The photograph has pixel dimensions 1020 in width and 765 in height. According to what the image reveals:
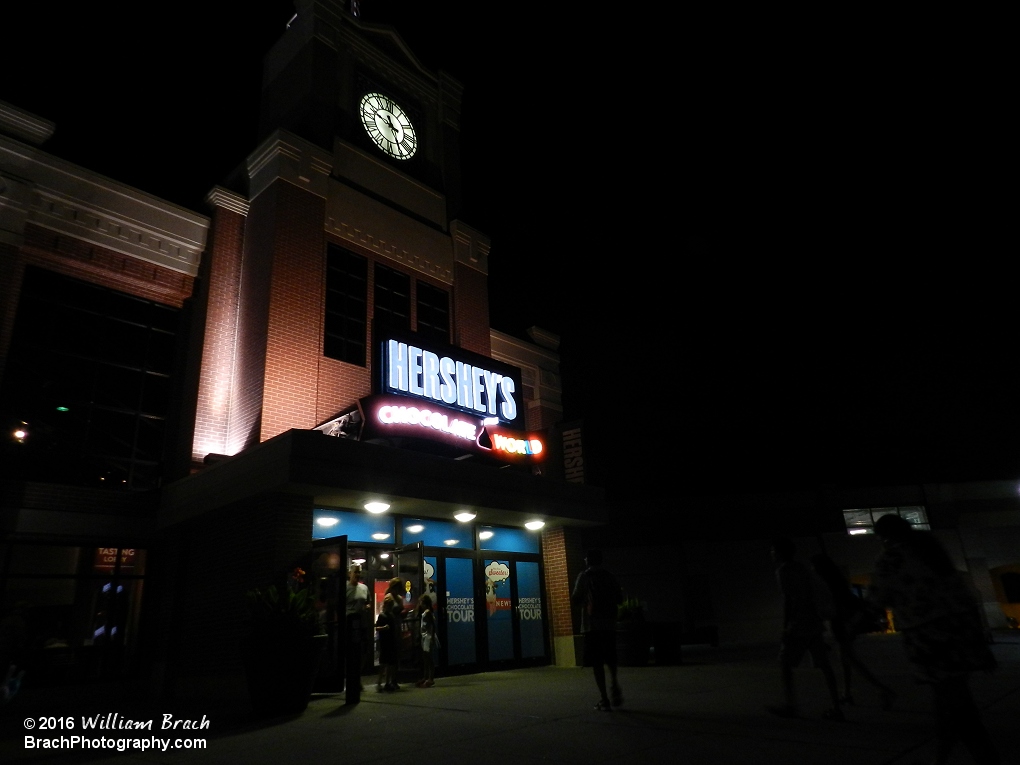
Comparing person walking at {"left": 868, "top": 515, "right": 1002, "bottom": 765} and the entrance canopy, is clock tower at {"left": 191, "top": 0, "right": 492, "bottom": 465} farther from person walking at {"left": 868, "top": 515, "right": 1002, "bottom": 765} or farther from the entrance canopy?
person walking at {"left": 868, "top": 515, "right": 1002, "bottom": 765}

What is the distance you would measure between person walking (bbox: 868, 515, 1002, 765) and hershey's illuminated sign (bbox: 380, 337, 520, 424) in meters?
10.0

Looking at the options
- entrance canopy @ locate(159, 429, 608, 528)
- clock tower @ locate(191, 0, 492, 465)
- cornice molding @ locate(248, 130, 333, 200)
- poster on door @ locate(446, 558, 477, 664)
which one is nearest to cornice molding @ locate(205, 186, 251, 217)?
clock tower @ locate(191, 0, 492, 465)

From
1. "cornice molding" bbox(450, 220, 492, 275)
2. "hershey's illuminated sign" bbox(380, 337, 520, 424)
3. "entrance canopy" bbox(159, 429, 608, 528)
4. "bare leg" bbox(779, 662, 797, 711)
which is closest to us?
"bare leg" bbox(779, 662, 797, 711)

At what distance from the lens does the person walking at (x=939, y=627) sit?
418cm

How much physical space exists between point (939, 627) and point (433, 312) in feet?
46.7

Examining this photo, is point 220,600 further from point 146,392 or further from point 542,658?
point 542,658

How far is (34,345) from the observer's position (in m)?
12.4

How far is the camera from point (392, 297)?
1653cm

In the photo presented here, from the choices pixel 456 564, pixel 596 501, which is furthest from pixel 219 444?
pixel 596 501

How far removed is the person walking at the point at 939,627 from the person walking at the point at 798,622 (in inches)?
87.9

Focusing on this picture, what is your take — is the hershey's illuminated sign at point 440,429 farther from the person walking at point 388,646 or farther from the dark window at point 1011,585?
the dark window at point 1011,585

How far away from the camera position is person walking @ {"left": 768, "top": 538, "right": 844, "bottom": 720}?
677cm

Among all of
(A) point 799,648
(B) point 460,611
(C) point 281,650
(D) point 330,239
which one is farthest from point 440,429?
(A) point 799,648

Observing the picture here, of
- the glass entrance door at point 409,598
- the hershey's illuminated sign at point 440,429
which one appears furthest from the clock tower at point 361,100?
the glass entrance door at point 409,598
